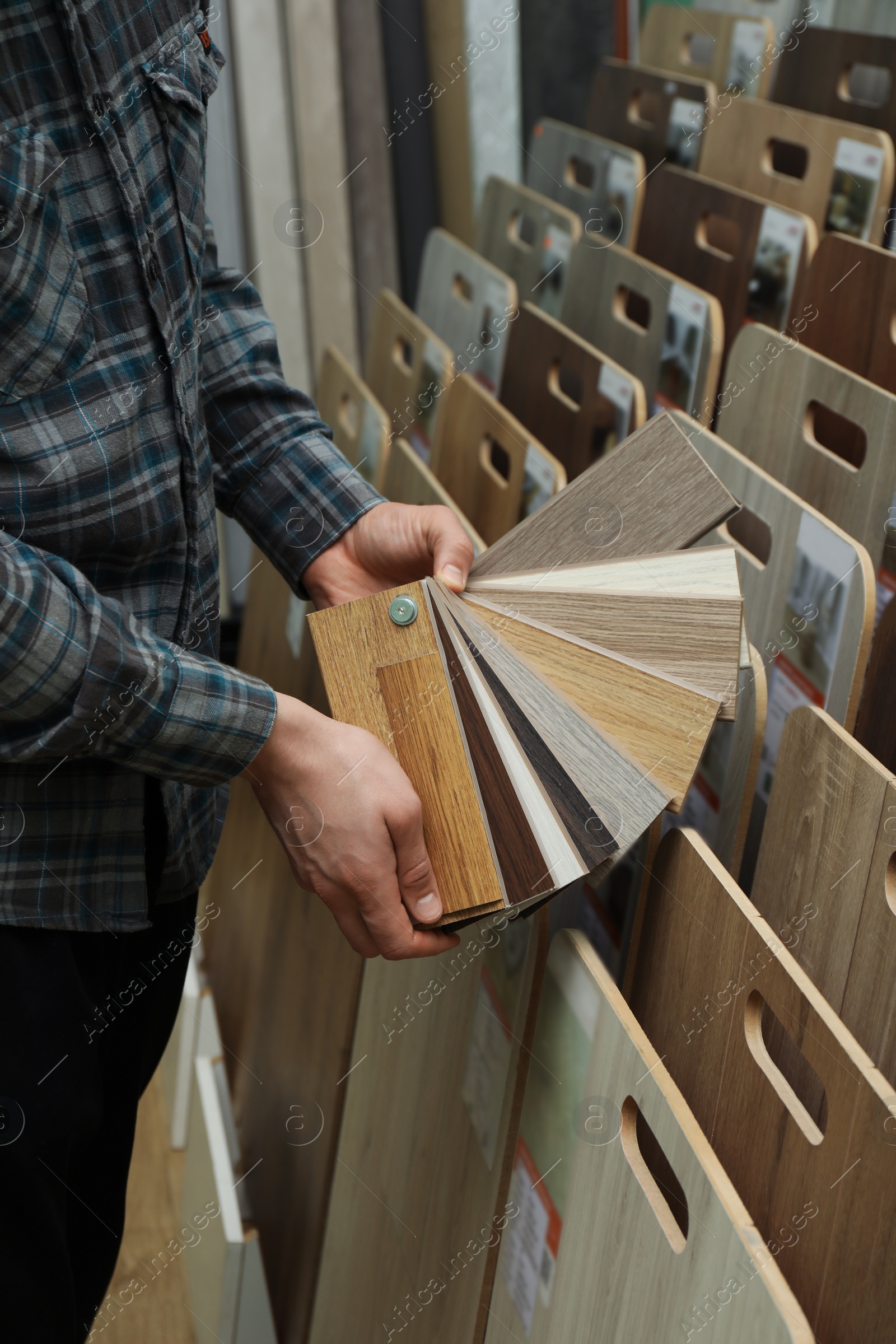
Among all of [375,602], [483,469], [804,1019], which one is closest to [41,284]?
[375,602]

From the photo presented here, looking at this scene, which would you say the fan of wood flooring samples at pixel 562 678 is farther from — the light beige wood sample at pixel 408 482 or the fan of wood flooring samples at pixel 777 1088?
the light beige wood sample at pixel 408 482

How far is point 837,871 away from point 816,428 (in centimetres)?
63

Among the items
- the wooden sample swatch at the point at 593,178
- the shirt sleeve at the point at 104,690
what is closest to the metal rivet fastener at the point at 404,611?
the shirt sleeve at the point at 104,690

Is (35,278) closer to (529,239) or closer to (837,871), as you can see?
(837,871)

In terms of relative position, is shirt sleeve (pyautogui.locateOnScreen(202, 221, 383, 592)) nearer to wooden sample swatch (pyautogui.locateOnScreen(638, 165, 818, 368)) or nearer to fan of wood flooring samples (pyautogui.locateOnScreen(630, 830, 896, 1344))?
fan of wood flooring samples (pyautogui.locateOnScreen(630, 830, 896, 1344))

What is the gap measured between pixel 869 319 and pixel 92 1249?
1.18 meters

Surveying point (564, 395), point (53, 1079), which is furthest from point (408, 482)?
point (53, 1079)

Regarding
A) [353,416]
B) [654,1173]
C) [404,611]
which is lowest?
[654,1173]

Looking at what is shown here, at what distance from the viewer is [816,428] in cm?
123

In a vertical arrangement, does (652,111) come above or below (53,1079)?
above

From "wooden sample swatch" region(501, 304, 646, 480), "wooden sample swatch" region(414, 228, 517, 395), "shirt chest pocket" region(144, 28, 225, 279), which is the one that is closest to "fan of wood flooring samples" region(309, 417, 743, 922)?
"shirt chest pocket" region(144, 28, 225, 279)

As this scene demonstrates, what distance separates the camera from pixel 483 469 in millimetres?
1424

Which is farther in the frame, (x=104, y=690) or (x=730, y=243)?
(x=730, y=243)

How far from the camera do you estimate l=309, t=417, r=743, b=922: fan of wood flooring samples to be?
2.40 ft
